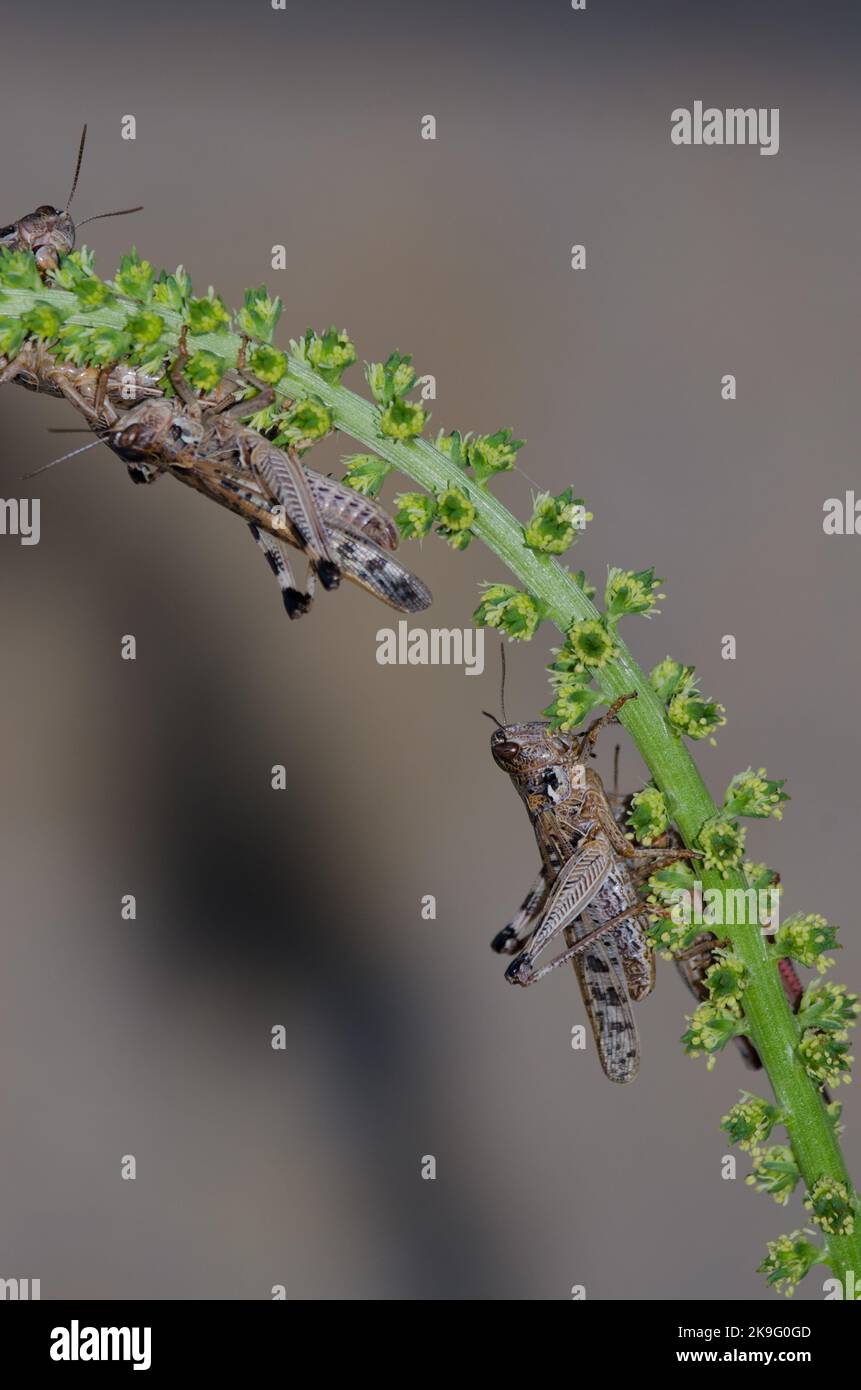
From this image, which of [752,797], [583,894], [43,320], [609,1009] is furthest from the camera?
[609,1009]

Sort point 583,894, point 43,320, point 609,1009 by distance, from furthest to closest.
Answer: point 609,1009
point 583,894
point 43,320

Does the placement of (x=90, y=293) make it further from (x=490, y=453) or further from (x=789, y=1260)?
(x=789, y=1260)

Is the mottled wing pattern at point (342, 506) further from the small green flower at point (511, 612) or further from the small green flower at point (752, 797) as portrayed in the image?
the small green flower at point (752, 797)

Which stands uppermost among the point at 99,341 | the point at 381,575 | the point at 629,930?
the point at 99,341

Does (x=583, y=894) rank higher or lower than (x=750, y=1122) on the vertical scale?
higher

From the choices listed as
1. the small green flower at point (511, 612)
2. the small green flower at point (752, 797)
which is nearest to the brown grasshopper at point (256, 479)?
the small green flower at point (511, 612)

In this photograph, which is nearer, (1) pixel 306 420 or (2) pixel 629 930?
(1) pixel 306 420

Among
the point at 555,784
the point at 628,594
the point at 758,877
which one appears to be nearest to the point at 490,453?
the point at 628,594
